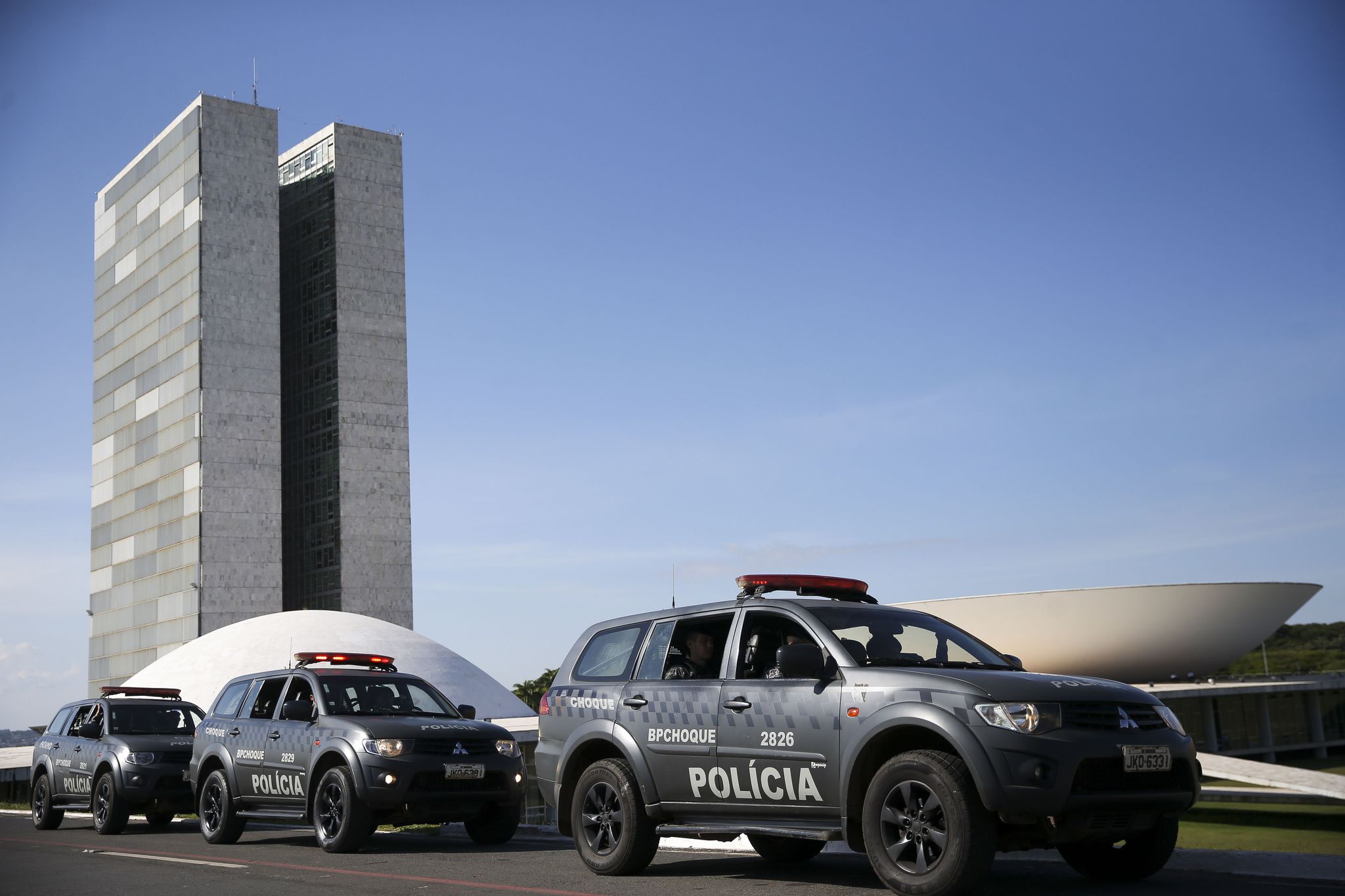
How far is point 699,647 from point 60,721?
14009mm

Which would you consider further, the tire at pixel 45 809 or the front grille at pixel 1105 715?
the tire at pixel 45 809

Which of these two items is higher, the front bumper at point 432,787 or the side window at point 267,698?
the side window at point 267,698

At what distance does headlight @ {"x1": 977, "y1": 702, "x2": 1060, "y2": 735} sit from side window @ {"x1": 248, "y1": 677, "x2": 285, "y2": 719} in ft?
31.8

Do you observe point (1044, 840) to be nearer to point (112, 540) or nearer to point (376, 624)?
point (376, 624)

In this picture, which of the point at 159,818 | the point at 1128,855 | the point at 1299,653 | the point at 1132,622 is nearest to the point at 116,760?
the point at 159,818

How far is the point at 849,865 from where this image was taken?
33.8 feet

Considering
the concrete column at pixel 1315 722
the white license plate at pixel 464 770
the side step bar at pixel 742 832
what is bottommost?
the concrete column at pixel 1315 722

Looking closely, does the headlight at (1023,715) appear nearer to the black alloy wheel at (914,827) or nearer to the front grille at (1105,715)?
the front grille at (1105,715)

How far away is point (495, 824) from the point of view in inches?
542

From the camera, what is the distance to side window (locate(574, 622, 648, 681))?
10.2m

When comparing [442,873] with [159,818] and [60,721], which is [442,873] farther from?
[60,721]

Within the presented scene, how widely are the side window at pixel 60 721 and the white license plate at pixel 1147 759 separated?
16.7 meters

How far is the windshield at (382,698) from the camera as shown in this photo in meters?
14.2

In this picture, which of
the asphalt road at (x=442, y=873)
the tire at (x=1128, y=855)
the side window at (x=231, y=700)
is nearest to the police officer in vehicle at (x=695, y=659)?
the asphalt road at (x=442, y=873)
